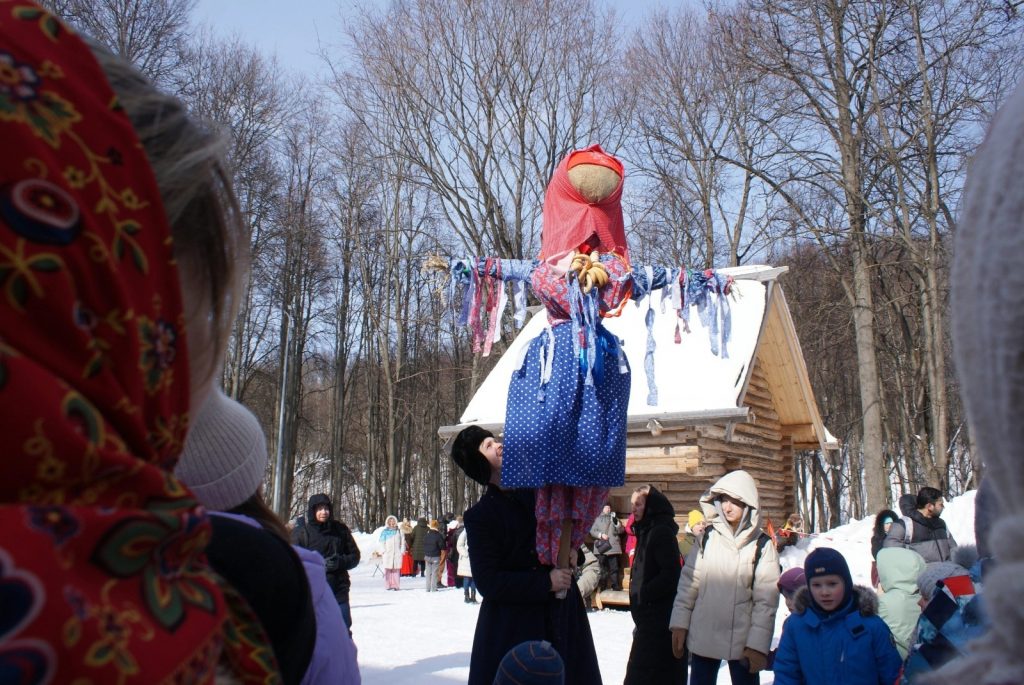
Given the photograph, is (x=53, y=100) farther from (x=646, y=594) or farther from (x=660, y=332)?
(x=660, y=332)

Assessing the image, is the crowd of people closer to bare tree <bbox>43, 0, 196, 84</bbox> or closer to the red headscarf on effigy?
the red headscarf on effigy

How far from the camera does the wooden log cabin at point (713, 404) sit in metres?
14.6

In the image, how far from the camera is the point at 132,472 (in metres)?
0.79

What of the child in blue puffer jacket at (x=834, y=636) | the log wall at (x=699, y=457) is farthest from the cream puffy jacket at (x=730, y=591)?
the log wall at (x=699, y=457)

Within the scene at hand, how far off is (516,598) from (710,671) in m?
2.24

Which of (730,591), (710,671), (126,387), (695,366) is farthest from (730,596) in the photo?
(695,366)

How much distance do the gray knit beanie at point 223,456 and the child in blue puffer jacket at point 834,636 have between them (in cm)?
374

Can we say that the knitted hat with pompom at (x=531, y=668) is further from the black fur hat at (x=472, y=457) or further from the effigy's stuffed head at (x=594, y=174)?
the effigy's stuffed head at (x=594, y=174)

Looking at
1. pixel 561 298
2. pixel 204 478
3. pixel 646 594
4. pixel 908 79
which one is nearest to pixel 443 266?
pixel 561 298

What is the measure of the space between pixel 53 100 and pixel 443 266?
16.1 ft

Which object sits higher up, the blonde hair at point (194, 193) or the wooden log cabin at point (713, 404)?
the wooden log cabin at point (713, 404)

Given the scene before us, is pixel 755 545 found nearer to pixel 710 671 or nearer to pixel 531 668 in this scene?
pixel 710 671

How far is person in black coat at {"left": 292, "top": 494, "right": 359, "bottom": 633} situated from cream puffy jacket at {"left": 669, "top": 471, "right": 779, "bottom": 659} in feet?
14.5

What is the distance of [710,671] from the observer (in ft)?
19.4
